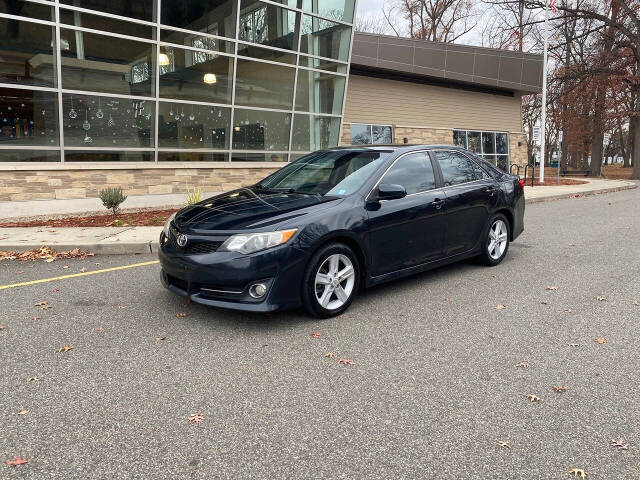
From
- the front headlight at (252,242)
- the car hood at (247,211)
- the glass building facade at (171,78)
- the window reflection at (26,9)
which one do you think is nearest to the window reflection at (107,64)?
the glass building facade at (171,78)

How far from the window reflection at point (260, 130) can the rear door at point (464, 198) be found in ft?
29.2

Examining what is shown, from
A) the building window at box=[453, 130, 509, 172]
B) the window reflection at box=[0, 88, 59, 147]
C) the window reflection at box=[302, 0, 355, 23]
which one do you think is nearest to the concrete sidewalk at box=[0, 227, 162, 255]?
the window reflection at box=[0, 88, 59, 147]

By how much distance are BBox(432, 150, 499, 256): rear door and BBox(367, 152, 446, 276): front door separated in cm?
18

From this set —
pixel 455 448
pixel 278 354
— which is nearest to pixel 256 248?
pixel 278 354

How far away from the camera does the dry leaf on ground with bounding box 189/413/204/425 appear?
2.79 meters

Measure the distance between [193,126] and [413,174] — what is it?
9.04 m

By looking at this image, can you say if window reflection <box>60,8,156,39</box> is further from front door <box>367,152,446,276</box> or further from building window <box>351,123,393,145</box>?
building window <box>351,123,393,145</box>

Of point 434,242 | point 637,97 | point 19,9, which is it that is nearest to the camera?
point 434,242

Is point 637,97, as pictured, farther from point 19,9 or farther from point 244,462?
point 244,462

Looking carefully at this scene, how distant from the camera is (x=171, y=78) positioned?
12352mm

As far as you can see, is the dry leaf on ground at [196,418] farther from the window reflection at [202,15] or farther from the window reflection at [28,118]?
the window reflection at [202,15]

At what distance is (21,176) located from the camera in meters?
10.2

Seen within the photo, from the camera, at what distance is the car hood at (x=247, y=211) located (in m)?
4.24

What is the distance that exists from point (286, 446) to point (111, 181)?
10308mm
